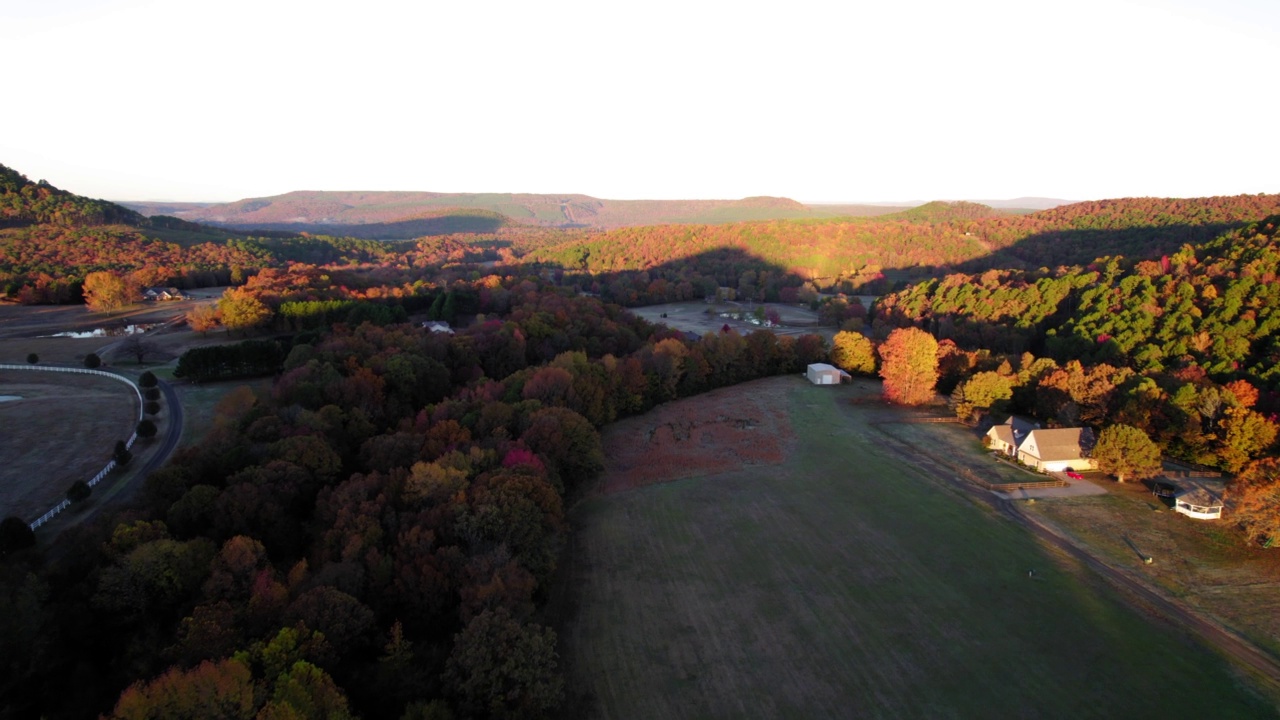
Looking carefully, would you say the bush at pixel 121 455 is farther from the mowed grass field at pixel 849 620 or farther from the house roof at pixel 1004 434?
the house roof at pixel 1004 434

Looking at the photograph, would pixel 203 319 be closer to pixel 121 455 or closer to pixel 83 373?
pixel 83 373

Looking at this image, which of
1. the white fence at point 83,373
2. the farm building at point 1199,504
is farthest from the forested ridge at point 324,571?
the farm building at point 1199,504

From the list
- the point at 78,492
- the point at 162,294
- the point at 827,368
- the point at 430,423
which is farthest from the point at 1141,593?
the point at 162,294

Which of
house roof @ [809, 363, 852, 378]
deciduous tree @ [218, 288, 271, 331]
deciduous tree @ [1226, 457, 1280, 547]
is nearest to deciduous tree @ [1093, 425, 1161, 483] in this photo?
deciduous tree @ [1226, 457, 1280, 547]

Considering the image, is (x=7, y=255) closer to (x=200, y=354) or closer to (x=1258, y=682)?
(x=200, y=354)

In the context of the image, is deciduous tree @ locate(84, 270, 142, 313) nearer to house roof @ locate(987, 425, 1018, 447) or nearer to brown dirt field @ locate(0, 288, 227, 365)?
brown dirt field @ locate(0, 288, 227, 365)

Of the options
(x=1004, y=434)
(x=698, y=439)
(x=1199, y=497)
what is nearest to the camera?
(x=1199, y=497)
